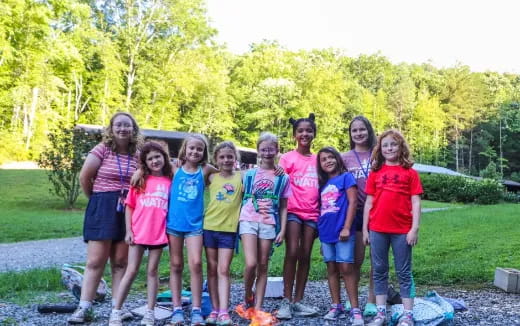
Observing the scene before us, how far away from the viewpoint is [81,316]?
430 cm

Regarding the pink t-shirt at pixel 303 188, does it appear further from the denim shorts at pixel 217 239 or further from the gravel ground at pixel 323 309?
the gravel ground at pixel 323 309

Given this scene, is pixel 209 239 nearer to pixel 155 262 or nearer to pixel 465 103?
pixel 155 262

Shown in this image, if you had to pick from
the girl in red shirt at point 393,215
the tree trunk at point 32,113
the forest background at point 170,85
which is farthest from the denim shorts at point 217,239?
the tree trunk at point 32,113

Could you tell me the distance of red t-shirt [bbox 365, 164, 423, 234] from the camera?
164 inches

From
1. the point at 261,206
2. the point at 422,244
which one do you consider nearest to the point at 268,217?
the point at 261,206

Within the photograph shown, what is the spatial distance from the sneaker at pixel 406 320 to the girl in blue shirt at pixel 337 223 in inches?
13.9

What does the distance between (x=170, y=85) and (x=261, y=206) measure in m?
37.6

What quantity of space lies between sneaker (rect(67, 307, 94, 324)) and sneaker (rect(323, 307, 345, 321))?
2.01 m

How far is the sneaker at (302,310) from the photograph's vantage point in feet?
15.1

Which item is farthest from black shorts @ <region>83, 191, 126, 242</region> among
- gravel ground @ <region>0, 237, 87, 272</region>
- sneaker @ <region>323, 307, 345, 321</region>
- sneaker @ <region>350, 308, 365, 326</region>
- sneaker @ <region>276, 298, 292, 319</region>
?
gravel ground @ <region>0, 237, 87, 272</region>

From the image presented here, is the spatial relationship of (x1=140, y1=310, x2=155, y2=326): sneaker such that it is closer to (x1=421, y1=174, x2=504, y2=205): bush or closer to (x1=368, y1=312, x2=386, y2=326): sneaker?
(x1=368, y1=312, x2=386, y2=326): sneaker

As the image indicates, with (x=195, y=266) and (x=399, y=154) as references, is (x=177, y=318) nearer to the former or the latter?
(x=195, y=266)

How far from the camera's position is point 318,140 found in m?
45.6

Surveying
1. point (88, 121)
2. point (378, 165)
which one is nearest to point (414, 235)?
point (378, 165)
